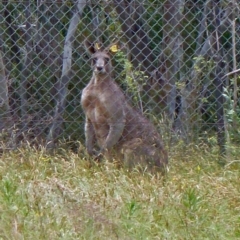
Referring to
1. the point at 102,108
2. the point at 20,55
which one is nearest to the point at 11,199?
the point at 102,108

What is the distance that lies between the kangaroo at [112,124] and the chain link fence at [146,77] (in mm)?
226

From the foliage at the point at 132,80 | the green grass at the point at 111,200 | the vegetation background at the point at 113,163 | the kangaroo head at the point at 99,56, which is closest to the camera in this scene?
the green grass at the point at 111,200

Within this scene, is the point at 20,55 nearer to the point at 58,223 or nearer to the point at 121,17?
the point at 121,17

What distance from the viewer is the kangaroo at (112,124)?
26.7 feet

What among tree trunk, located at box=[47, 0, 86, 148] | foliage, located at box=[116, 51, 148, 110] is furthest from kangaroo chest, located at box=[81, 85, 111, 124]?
tree trunk, located at box=[47, 0, 86, 148]

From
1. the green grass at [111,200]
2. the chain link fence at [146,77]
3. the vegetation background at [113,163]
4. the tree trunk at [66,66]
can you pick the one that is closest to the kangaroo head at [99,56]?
the chain link fence at [146,77]

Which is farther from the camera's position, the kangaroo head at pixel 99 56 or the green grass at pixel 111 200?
the kangaroo head at pixel 99 56

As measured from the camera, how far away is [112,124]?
8.42 metres

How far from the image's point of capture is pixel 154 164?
7.59 meters

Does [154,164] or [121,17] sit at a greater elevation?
[121,17]

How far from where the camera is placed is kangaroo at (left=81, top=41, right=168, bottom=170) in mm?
8133

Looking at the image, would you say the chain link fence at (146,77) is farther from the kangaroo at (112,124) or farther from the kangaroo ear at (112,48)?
the kangaroo ear at (112,48)

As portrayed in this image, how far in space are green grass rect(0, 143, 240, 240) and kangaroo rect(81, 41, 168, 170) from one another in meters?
0.83

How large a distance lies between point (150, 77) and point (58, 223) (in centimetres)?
463
